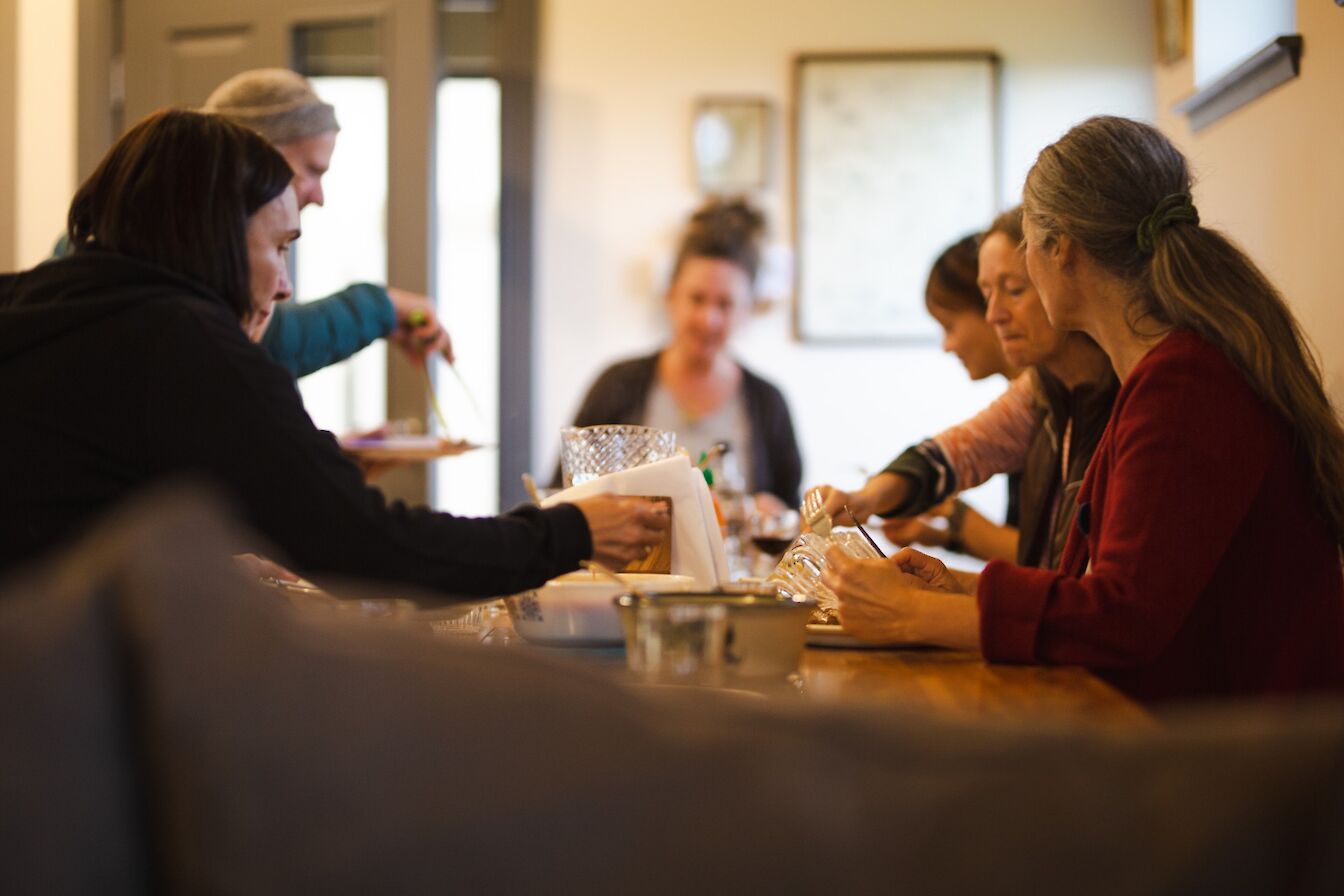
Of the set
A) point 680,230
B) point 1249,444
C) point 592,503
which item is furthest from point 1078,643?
point 680,230

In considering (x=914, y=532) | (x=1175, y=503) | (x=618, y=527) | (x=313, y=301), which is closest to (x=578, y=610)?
(x=618, y=527)

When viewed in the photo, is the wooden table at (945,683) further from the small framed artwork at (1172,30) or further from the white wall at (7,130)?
the white wall at (7,130)

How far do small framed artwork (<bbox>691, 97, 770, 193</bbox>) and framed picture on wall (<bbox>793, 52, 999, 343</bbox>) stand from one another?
0.35ft

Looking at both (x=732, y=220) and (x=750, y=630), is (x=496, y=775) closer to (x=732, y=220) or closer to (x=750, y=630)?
(x=750, y=630)

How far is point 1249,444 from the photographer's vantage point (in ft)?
4.92

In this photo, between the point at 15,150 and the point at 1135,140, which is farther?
the point at 15,150

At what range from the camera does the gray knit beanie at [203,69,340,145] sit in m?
2.70

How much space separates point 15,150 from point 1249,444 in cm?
393

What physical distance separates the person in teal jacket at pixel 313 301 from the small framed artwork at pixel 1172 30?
1.86 m

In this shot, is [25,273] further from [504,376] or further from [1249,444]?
[504,376]

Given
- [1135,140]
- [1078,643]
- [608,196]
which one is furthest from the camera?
[608,196]

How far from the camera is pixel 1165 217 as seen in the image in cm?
→ 167

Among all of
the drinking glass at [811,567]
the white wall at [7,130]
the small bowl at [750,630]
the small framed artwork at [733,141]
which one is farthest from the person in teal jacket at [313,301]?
the white wall at [7,130]

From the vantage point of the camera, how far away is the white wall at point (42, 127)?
171 inches
